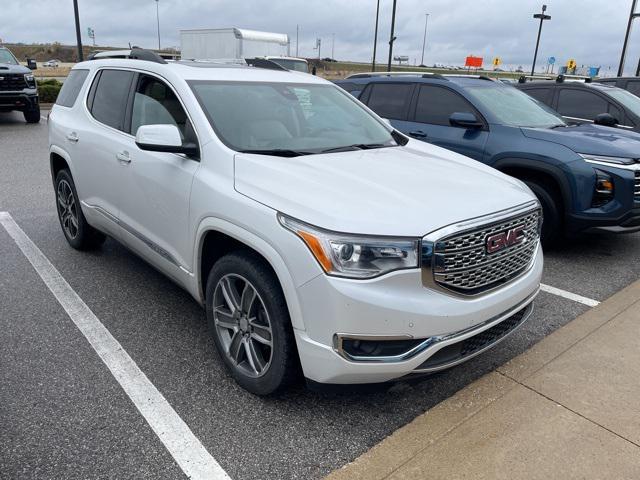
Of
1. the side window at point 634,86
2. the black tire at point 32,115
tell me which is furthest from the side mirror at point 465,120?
the black tire at point 32,115

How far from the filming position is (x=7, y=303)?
157 inches

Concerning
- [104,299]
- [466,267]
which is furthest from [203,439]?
[104,299]

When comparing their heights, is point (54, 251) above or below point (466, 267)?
below

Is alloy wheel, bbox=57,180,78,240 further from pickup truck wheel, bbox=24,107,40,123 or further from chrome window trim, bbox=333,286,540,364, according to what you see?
pickup truck wheel, bbox=24,107,40,123

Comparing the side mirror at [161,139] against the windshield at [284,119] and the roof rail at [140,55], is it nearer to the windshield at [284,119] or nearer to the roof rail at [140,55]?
the windshield at [284,119]

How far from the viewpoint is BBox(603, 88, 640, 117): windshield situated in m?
7.83

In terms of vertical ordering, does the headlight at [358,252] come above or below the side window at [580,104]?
below

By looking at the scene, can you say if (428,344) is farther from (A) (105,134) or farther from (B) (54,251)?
(B) (54,251)

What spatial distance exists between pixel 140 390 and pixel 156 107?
1936 mm

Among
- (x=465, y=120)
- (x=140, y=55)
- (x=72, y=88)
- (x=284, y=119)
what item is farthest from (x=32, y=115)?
(x=284, y=119)

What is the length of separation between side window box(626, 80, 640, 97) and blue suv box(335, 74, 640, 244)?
5.52 metres

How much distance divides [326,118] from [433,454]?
2.40m

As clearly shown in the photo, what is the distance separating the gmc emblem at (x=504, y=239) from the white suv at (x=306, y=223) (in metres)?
0.01

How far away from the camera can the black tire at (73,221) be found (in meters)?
4.86
